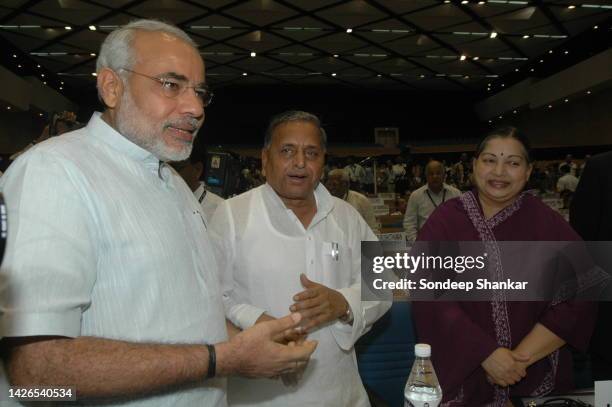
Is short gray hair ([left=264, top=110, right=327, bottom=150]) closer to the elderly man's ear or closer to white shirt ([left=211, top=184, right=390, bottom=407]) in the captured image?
white shirt ([left=211, top=184, right=390, bottom=407])

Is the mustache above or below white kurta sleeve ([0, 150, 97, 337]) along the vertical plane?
above

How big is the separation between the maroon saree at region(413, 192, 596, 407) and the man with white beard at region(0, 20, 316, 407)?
721 mm

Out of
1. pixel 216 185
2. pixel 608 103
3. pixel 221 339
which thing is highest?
pixel 608 103

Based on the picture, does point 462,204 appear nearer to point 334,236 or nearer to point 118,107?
point 334,236

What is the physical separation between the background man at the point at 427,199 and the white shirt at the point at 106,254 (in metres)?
3.67

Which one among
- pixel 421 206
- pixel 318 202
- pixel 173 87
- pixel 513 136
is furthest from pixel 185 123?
pixel 421 206

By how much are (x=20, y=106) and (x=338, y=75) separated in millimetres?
7092

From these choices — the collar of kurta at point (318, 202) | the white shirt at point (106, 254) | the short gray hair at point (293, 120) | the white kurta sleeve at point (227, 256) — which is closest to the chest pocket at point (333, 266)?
the collar of kurta at point (318, 202)

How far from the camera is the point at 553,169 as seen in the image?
599 cm

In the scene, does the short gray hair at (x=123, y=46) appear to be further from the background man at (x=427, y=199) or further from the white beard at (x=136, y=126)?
the background man at (x=427, y=199)

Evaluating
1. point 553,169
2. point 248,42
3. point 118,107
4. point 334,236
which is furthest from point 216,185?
point 248,42

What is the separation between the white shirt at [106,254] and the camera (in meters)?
0.79

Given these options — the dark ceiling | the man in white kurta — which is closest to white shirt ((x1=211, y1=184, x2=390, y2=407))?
the man in white kurta

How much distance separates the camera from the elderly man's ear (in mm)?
1104
